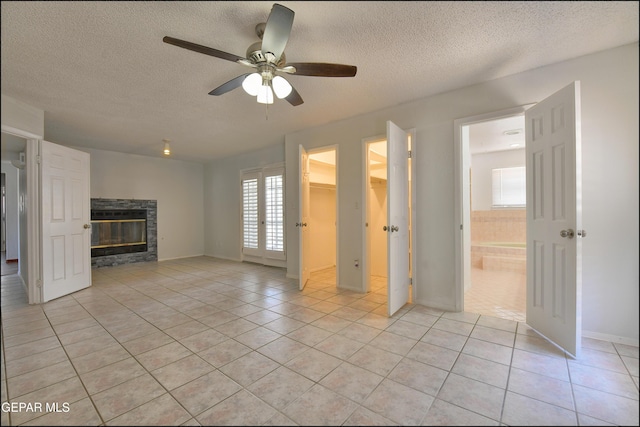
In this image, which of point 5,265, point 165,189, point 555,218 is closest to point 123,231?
point 165,189

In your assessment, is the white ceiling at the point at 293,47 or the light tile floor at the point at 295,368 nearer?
the light tile floor at the point at 295,368

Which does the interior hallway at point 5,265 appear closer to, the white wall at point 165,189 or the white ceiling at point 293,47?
the white ceiling at point 293,47

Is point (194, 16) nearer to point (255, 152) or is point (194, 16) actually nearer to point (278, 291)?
point (278, 291)

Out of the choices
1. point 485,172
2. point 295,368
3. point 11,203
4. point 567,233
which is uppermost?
point 485,172

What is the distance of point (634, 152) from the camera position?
127 cm

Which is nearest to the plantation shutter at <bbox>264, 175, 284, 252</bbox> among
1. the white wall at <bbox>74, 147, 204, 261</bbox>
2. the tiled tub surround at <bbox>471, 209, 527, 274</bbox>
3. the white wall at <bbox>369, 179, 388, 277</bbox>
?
the white wall at <bbox>369, 179, 388, 277</bbox>

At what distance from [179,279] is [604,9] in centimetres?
559

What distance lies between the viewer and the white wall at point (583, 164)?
1521 millimetres

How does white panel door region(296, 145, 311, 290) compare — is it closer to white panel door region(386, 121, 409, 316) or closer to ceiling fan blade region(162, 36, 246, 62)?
white panel door region(386, 121, 409, 316)

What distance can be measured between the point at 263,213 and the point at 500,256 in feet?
15.5

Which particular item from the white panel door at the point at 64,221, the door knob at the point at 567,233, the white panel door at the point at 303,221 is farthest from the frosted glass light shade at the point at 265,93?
the white panel door at the point at 64,221

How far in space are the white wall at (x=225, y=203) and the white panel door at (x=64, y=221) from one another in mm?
2718

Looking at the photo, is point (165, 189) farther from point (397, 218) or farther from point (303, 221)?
point (397, 218)

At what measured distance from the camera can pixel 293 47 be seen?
2.25m
